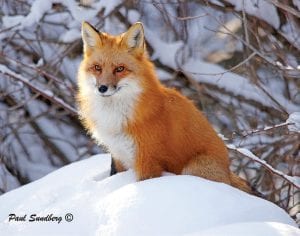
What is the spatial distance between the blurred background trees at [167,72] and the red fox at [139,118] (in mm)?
1368

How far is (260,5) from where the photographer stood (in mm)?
6766

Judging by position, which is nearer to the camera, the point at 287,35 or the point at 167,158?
the point at 167,158

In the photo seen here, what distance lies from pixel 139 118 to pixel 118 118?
0.17m

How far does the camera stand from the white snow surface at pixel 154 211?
3488 millimetres

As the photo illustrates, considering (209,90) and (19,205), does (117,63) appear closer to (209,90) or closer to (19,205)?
(19,205)

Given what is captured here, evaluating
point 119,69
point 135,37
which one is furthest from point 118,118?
point 135,37

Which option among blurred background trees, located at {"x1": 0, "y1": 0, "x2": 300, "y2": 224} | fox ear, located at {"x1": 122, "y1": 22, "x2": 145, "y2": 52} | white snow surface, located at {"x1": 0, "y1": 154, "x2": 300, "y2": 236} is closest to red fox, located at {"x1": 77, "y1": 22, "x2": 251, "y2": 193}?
fox ear, located at {"x1": 122, "y1": 22, "x2": 145, "y2": 52}

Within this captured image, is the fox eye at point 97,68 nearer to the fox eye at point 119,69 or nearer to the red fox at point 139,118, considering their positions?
the red fox at point 139,118

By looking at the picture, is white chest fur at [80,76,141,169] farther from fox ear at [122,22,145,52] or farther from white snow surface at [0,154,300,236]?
fox ear at [122,22,145,52]

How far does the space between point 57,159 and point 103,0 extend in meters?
3.05

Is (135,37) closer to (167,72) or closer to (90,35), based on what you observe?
(90,35)

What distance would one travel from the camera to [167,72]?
7730 mm

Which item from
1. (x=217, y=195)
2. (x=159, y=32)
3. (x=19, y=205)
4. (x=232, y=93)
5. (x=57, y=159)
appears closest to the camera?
(x=217, y=195)

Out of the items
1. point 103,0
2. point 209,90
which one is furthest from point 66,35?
point 209,90
